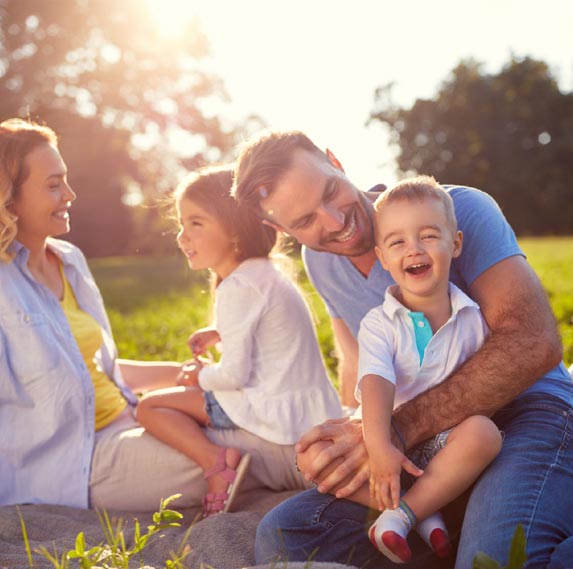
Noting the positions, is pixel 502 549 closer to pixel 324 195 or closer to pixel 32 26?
pixel 324 195

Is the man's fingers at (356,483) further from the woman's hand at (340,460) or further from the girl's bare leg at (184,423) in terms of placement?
the girl's bare leg at (184,423)

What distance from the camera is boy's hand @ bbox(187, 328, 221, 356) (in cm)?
415

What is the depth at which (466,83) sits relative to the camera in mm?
46562

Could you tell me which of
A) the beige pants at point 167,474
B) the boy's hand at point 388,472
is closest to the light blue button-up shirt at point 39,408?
the beige pants at point 167,474

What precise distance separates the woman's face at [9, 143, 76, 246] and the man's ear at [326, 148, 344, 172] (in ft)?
4.97

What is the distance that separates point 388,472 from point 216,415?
4.61 ft

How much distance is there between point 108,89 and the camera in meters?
29.4

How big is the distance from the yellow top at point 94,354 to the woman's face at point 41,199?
1.19 ft

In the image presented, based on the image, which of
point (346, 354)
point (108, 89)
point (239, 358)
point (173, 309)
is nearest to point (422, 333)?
point (239, 358)

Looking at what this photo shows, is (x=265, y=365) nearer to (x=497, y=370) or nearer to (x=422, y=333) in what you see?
(x=422, y=333)

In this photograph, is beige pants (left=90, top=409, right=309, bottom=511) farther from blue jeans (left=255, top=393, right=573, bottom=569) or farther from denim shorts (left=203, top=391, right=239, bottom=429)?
blue jeans (left=255, top=393, right=573, bottom=569)

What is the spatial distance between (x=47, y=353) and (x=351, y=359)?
5.17 ft

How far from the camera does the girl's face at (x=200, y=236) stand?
3.80 m

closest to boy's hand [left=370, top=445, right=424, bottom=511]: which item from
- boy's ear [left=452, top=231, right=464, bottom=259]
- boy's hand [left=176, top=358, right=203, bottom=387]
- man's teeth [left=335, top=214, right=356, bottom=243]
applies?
boy's ear [left=452, top=231, right=464, bottom=259]
